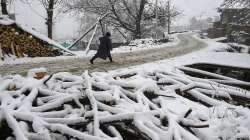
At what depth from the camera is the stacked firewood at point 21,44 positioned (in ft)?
49.8

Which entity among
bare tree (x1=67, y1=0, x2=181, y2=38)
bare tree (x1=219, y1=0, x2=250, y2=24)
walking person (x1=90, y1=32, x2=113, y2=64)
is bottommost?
walking person (x1=90, y1=32, x2=113, y2=64)

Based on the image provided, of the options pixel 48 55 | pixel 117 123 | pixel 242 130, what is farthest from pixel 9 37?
pixel 242 130

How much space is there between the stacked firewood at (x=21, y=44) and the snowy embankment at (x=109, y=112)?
8207 millimetres

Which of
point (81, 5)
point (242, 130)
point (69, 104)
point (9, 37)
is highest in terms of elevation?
point (81, 5)

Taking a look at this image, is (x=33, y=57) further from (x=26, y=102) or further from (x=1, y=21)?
(x=26, y=102)

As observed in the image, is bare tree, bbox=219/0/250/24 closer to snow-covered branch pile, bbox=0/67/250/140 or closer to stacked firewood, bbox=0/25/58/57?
stacked firewood, bbox=0/25/58/57

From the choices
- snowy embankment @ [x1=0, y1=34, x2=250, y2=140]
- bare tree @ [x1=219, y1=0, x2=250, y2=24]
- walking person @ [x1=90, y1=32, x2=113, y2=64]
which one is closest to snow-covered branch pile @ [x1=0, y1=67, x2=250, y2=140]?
snowy embankment @ [x1=0, y1=34, x2=250, y2=140]

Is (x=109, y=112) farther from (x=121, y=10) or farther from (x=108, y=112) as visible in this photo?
(x=121, y=10)

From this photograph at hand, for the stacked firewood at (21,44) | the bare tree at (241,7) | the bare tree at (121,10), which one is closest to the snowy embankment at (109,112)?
the stacked firewood at (21,44)

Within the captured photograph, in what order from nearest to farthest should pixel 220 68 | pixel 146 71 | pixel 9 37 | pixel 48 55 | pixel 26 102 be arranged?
pixel 26 102 → pixel 146 71 → pixel 220 68 → pixel 9 37 → pixel 48 55

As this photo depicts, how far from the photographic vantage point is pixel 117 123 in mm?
5555

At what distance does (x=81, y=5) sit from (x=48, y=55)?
15.1 metres

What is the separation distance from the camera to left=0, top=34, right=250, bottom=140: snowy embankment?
518cm

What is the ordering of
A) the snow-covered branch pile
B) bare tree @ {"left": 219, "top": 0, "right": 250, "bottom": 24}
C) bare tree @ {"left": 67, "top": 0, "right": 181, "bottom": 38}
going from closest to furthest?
the snow-covered branch pile → bare tree @ {"left": 219, "top": 0, "right": 250, "bottom": 24} → bare tree @ {"left": 67, "top": 0, "right": 181, "bottom": 38}
